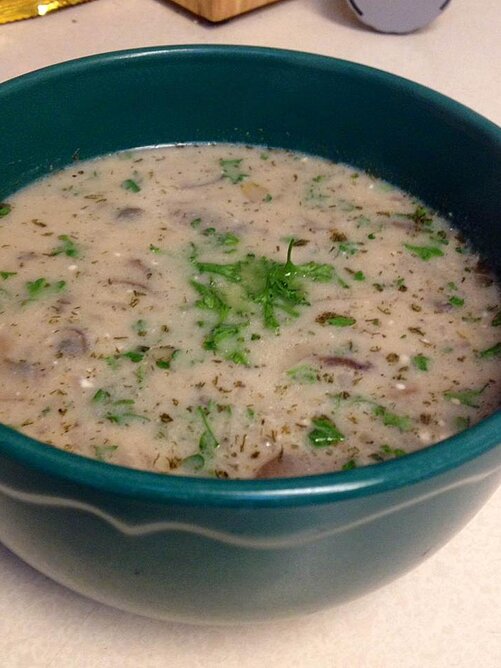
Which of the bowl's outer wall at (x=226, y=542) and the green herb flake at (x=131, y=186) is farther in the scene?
the green herb flake at (x=131, y=186)

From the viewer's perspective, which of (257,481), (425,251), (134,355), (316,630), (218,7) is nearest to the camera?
(257,481)

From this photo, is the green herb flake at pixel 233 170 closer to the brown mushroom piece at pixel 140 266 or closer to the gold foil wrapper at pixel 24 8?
the brown mushroom piece at pixel 140 266

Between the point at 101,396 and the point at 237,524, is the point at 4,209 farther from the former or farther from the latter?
the point at 237,524

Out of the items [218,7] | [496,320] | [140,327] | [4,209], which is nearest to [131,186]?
[4,209]

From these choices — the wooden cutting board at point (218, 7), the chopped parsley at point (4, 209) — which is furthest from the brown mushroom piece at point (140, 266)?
the wooden cutting board at point (218, 7)

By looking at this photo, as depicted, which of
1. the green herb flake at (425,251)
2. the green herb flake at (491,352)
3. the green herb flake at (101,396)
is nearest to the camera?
the green herb flake at (101,396)

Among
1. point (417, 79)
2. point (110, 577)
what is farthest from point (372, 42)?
point (110, 577)
